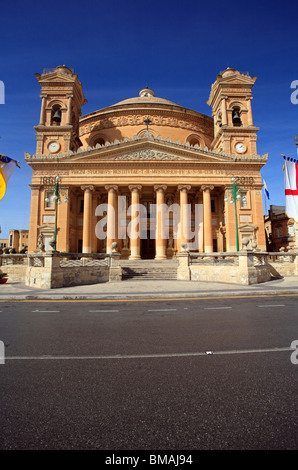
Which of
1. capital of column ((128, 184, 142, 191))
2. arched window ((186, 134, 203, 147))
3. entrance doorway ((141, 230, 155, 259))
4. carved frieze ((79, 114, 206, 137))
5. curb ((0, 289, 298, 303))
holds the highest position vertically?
carved frieze ((79, 114, 206, 137))

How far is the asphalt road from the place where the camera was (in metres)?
1.96

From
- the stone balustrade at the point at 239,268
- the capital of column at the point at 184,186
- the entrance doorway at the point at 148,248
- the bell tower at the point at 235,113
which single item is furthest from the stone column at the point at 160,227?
the bell tower at the point at 235,113

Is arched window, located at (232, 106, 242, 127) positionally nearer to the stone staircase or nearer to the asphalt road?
the stone staircase

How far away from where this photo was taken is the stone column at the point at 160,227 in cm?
3017

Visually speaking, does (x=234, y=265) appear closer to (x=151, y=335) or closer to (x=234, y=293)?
(x=234, y=293)

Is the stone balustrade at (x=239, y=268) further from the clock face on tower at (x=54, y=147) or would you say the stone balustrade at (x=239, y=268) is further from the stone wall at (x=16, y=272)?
the clock face on tower at (x=54, y=147)

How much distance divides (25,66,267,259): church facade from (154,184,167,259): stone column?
12cm

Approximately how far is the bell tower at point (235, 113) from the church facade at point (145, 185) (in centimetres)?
13

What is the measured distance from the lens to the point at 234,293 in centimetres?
1148

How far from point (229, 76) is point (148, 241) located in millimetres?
25615

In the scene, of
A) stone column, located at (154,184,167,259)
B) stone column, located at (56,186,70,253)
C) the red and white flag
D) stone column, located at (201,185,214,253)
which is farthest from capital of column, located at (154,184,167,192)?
the red and white flag

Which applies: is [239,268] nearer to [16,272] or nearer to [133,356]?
[133,356]

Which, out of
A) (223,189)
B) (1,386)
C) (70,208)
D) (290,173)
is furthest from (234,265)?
(70,208)

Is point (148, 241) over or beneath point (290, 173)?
beneath
